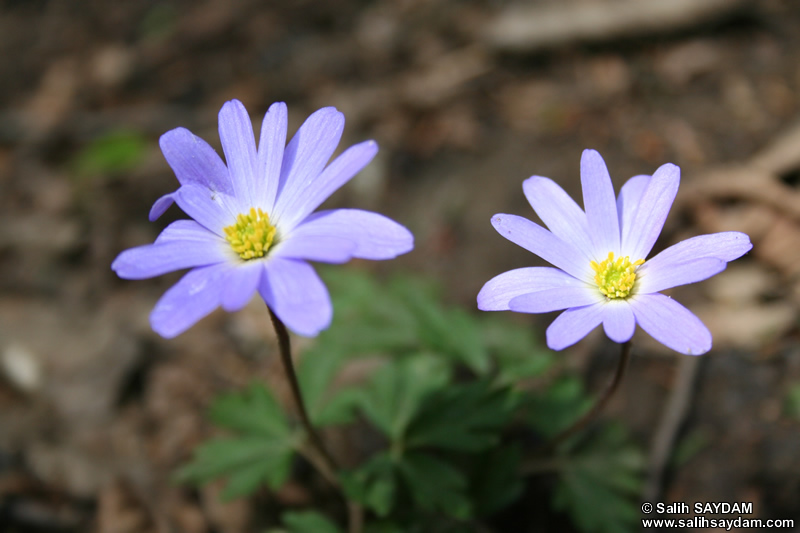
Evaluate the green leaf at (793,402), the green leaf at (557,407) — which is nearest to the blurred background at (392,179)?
the green leaf at (793,402)

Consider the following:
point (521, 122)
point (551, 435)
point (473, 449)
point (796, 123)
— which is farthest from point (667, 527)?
point (521, 122)

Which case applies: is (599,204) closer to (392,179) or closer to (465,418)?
(465,418)

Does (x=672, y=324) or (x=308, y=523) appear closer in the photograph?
(x=672, y=324)

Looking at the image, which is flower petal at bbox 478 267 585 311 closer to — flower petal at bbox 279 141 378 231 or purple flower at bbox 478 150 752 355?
purple flower at bbox 478 150 752 355

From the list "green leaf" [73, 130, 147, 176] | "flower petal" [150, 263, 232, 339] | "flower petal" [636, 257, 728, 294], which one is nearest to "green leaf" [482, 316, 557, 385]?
"flower petal" [636, 257, 728, 294]

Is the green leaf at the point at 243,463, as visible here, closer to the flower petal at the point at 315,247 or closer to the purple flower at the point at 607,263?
the flower petal at the point at 315,247

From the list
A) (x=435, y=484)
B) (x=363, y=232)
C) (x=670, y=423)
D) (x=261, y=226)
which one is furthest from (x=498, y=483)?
(x=261, y=226)
